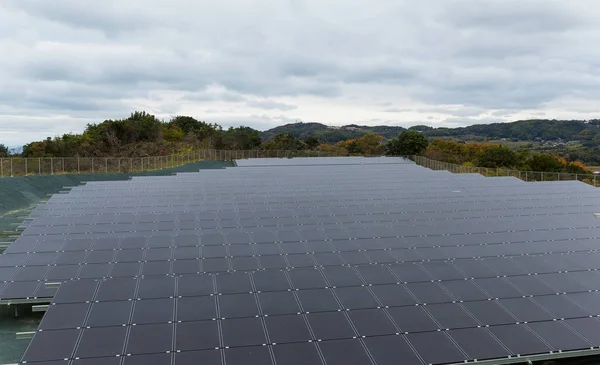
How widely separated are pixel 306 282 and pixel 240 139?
101 m

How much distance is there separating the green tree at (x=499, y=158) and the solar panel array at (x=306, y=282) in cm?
5669

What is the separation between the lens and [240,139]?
111562mm

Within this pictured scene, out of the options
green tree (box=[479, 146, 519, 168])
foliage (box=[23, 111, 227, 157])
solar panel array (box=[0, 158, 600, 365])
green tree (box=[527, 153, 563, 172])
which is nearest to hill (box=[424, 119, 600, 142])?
green tree (box=[479, 146, 519, 168])

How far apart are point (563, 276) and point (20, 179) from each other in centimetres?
4357

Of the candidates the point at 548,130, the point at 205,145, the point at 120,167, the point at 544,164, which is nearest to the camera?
the point at 120,167

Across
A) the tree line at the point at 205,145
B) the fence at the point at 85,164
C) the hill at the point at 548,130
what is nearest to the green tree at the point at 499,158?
the tree line at the point at 205,145

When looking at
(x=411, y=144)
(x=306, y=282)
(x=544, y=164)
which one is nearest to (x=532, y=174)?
(x=544, y=164)

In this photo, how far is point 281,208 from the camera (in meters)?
21.1

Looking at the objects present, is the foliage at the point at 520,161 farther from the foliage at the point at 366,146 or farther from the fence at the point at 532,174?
the foliage at the point at 366,146

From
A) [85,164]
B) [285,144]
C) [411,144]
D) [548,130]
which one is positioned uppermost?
[548,130]

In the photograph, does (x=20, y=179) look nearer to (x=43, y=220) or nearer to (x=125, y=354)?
(x=43, y=220)

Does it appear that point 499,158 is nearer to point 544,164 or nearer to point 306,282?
point 544,164

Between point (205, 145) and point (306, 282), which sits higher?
point (205, 145)

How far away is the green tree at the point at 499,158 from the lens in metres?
75.1
